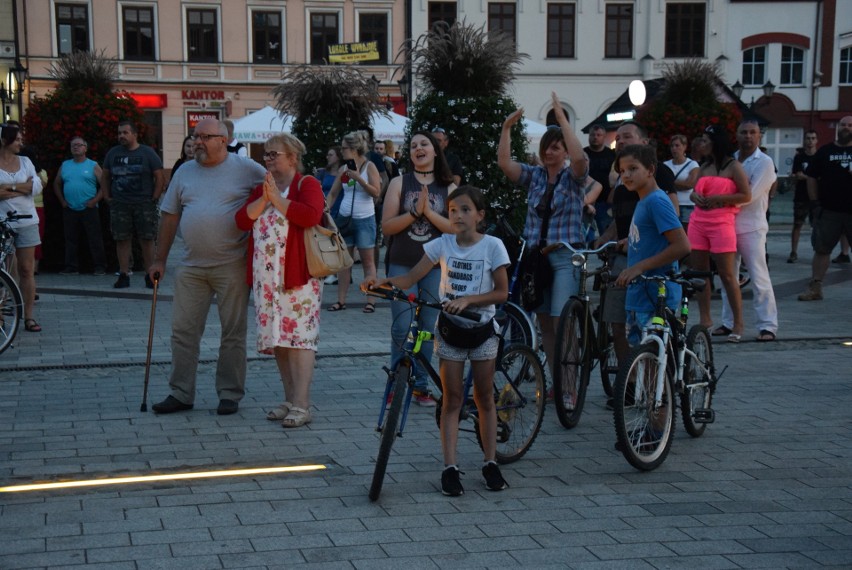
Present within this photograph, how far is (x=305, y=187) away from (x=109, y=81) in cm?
950

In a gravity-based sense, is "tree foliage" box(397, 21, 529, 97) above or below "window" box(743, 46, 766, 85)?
below

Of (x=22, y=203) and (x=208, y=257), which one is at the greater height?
(x=22, y=203)

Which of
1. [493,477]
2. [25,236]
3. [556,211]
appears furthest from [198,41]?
[493,477]

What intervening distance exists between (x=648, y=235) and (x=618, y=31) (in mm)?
38203

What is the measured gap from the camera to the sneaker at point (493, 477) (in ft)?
17.7

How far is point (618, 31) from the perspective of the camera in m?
42.8

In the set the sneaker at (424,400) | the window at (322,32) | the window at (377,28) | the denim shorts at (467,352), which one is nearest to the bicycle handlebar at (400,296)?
the denim shorts at (467,352)

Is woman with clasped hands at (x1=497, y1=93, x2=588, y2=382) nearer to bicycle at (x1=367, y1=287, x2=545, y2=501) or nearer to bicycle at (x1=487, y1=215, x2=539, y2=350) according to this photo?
bicycle at (x1=487, y1=215, x2=539, y2=350)

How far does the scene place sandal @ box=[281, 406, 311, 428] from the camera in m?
6.68

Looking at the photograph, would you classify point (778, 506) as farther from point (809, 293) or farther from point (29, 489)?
point (809, 293)

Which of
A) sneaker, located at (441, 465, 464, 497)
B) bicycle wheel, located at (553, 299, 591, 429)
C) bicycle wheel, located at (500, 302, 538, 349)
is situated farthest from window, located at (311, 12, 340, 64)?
sneaker, located at (441, 465, 464, 497)

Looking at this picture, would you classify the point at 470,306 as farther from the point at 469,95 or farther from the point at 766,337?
the point at 469,95

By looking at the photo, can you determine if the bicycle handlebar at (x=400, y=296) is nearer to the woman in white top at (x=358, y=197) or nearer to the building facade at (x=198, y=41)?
the woman in white top at (x=358, y=197)

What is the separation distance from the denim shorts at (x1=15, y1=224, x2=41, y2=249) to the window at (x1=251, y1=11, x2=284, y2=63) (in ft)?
108
